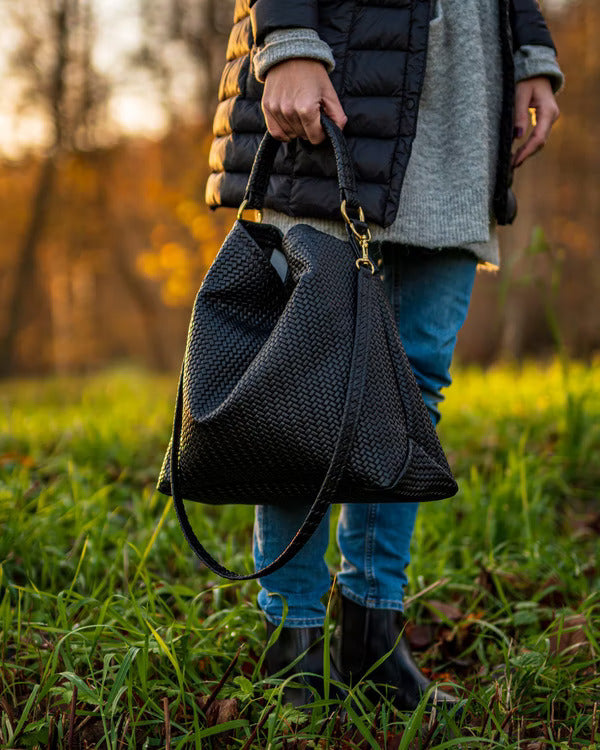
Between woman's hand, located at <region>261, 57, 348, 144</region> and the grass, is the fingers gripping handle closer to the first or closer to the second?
woman's hand, located at <region>261, 57, 348, 144</region>

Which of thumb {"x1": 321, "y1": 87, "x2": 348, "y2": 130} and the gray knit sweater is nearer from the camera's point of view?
thumb {"x1": 321, "y1": 87, "x2": 348, "y2": 130}

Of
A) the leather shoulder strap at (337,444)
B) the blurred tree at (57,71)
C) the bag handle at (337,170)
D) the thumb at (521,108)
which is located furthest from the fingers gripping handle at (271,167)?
the blurred tree at (57,71)

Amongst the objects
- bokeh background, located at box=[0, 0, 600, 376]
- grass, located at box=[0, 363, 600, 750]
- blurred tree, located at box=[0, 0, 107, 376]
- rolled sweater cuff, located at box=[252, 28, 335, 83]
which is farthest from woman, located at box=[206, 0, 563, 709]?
blurred tree, located at box=[0, 0, 107, 376]

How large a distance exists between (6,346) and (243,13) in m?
12.0

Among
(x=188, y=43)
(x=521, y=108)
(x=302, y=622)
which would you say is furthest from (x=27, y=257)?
(x=302, y=622)

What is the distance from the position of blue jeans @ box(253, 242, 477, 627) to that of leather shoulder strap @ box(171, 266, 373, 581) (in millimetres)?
226

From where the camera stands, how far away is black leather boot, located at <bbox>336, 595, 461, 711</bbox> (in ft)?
4.56

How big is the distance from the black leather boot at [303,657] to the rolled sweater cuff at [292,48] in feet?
3.48

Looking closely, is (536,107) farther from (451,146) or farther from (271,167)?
(271,167)

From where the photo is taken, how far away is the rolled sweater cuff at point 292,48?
1196mm

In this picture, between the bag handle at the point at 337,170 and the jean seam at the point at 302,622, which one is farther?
the jean seam at the point at 302,622

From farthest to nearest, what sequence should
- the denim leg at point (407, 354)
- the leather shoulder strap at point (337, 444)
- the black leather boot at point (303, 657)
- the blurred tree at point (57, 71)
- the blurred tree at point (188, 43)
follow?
the blurred tree at point (57, 71), the blurred tree at point (188, 43), the denim leg at point (407, 354), the black leather boot at point (303, 657), the leather shoulder strap at point (337, 444)

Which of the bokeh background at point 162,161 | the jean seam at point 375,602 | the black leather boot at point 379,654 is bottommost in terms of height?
the black leather boot at point 379,654

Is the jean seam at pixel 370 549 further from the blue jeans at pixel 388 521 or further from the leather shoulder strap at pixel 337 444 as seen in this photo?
the leather shoulder strap at pixel 337 444
